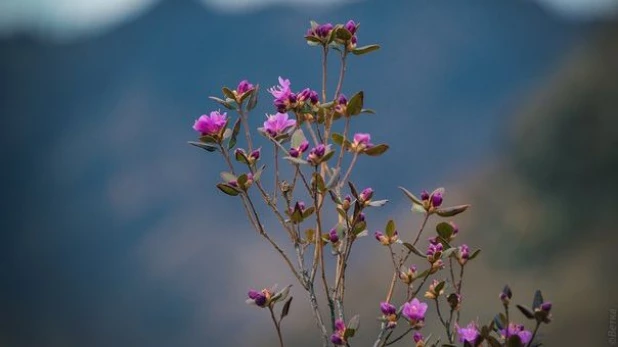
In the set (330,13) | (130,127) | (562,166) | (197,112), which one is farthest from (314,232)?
(130,127)

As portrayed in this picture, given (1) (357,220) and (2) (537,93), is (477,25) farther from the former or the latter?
(1) (357,220)

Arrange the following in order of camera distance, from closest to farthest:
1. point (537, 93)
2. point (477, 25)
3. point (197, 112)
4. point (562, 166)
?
point (562, 166) < point (537, 93) < point (477, 25) < point (197, 112)

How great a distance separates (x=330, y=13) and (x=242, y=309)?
5.04m

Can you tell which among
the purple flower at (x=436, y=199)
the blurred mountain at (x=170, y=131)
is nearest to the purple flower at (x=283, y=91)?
the purple flower at (x=436, y=199)

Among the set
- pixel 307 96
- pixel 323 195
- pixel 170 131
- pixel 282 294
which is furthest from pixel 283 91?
pixel 170 131

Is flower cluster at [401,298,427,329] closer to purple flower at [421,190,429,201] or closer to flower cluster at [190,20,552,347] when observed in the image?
flower cluster at [190,20,552,347]

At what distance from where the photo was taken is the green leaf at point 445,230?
758 mm

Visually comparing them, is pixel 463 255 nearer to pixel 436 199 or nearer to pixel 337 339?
pixel 436 199

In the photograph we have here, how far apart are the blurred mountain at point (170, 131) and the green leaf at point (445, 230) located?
769cm

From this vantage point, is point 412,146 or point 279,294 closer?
point 279,294

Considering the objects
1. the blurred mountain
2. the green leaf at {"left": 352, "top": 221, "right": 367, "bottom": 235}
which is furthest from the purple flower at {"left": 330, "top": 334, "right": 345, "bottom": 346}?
the blurred mountain

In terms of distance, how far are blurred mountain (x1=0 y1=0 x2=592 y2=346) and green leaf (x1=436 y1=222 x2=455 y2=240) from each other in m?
7.69

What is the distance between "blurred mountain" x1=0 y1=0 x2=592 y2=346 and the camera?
31.8 feet

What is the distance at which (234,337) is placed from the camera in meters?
9.10
